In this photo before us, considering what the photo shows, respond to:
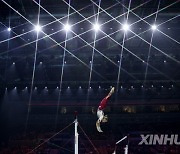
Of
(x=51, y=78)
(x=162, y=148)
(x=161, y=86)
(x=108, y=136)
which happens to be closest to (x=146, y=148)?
(x=162, y=148)

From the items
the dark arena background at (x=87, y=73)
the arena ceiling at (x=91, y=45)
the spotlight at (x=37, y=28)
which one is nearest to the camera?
the arena ceiling at (x=91, y=45)

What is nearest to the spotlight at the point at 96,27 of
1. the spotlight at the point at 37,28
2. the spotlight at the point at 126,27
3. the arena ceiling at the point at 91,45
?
the arena ceiling at the point at 91,45

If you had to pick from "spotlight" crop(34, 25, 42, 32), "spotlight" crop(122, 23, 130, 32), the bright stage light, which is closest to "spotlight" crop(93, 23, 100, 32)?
the bright stage light

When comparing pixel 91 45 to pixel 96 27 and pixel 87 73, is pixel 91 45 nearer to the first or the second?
pixel 96 27

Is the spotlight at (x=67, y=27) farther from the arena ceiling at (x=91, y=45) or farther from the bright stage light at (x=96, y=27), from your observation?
the bright stage light at (x=96, y=27)

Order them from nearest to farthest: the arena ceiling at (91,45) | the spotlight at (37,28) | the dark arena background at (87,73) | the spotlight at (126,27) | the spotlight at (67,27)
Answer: the arena ceiling at (91,45), the dark arena background at (87,73), the spotlight at (126,27), the spotlight at (67,27), the spotlight at (37,28)

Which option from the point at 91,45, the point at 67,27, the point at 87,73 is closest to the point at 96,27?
the point at 67,27

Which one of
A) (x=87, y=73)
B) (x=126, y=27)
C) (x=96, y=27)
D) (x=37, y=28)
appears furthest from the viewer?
(x=87, y=73)

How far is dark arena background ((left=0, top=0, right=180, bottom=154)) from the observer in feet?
44.8

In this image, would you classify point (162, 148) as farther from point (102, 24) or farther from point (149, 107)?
point (102, 24)

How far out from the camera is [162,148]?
16.9 m

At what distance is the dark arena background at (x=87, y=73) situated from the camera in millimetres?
13664

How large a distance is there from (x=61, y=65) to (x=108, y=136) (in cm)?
647

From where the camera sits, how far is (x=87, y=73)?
19.2 meters
